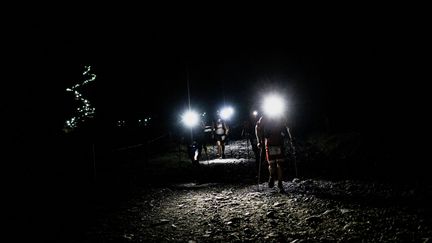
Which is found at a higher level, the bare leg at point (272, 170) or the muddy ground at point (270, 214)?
the bare leg at point (272, 170)

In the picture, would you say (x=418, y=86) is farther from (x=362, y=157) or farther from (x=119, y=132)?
(x=119, y=132)

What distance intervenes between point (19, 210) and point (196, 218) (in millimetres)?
5053

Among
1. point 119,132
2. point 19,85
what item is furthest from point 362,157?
point 119,132

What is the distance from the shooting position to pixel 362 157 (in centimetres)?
1524

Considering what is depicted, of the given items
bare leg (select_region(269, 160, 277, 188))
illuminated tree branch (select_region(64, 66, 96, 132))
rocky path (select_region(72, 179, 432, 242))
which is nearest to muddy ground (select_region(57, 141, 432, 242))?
rocky path (select_region(72, 179, 432, 242))

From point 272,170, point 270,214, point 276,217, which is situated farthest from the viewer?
point 272,170

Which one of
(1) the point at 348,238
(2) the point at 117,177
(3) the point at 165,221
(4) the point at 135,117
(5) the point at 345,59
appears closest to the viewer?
(1) the point at 348,238

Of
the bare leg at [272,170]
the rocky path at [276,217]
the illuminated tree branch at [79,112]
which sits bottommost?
the rocky path at [276,217]

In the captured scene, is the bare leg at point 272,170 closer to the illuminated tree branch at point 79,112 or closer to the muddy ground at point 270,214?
the muddy ground at point 270,214

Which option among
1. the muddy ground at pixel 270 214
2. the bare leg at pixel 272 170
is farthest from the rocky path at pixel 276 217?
the bare leg at pixel 272 170

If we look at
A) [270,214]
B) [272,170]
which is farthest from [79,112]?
[270,214]

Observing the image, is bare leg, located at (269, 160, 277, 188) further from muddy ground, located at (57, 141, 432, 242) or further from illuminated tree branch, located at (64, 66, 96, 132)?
illuminated tree branch, located at (64, 66, 96, 132)

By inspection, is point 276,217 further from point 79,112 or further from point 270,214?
point 79,112

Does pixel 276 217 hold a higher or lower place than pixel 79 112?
lower
